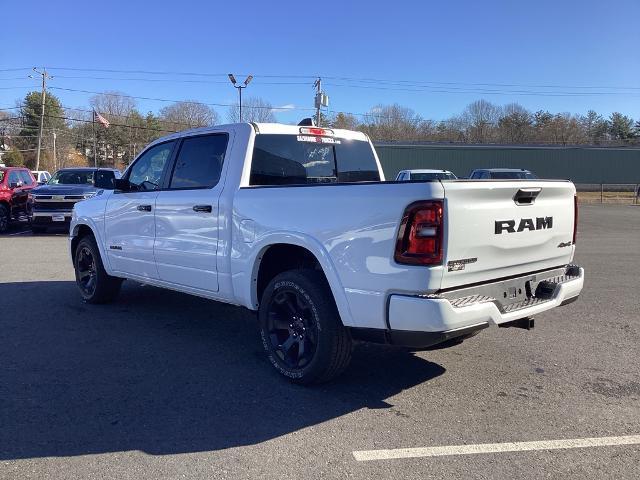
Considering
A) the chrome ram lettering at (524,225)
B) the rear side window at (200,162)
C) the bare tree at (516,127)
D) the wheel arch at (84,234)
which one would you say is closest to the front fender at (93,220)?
the wheel arch at (84,234)

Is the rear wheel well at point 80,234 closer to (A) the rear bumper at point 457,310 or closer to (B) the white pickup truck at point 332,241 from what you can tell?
(B) the white pickup truck at point 332,241

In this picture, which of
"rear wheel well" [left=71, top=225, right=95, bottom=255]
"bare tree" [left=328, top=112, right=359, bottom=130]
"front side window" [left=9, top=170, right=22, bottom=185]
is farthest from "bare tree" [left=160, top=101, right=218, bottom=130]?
"rear wheel well" [left=71, top=225, right=95, bottom=255]

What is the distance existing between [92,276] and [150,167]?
1.87 metres

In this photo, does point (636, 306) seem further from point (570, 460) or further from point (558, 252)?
point (570, 460)

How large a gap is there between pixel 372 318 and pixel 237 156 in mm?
2083

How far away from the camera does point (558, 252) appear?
436cm

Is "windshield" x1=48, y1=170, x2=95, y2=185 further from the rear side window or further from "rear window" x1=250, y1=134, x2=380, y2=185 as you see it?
"rear window" x1=250, y1=134, x2=380, y2=185

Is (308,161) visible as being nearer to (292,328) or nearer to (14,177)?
(292,328)

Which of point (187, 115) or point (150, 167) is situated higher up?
point (187, 115)

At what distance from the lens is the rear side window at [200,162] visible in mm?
5023

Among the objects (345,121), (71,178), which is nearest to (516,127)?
(345,121)

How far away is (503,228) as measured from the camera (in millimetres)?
3715

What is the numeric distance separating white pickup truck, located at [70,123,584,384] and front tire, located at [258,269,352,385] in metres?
0.01

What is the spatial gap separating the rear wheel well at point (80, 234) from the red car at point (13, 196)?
33.5 feet
